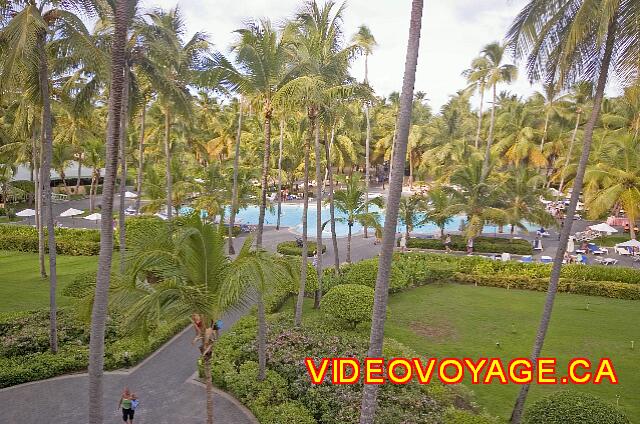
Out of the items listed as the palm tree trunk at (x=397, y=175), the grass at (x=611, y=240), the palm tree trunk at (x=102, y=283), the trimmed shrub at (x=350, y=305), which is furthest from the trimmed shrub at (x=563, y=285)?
the palm tree trunk at (x=102, y=283)

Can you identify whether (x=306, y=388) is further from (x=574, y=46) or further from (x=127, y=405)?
(x=574, y=46)

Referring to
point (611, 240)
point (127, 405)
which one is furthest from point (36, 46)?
point (611, 240)

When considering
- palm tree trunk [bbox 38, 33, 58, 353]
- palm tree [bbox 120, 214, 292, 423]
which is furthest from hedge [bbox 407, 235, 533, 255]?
palm tree [bbox 120, 214, 292, 423]

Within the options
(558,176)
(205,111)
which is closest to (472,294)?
(558,176)

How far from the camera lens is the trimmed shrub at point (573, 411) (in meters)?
8.96

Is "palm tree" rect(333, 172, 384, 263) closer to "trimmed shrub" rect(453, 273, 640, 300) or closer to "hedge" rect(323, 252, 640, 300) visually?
"hedge" rect(323, 252, 640, 300)

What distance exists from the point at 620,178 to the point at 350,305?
2438 centimetres

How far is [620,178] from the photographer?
30.7 m

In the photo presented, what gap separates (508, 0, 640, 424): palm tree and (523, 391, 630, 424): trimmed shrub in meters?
1.01

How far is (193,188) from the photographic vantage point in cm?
3381

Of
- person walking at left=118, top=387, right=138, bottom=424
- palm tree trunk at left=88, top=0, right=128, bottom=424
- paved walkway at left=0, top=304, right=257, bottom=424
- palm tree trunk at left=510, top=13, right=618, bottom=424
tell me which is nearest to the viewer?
palm tree trunk at left=88, top=0, right=128, bottom=424

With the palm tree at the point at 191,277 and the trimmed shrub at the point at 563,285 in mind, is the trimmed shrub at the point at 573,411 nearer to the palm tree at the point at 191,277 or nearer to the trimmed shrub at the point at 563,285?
the palm tree at the point at 191,277

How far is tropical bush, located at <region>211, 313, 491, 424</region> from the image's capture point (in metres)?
10.5

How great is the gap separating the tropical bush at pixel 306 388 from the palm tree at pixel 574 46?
217 centimetres
